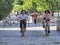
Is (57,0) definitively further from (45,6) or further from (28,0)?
(28,0)

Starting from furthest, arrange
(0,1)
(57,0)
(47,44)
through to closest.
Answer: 1. (57,0)
2. (0,1)
3. (47,44)

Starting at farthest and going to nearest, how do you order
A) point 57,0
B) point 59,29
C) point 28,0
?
point 28,0 < point 57,0 < point 59,29

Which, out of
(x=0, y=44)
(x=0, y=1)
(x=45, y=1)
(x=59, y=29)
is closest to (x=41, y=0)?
(x=45, y=1)

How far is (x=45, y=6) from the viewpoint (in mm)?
41781

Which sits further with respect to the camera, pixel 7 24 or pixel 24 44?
pixel 7 24

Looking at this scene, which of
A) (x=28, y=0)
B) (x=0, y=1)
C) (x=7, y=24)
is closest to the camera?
(x=0, y=1)

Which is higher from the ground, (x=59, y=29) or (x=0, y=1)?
(x=0, y=1)

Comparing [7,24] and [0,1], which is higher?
[0,1]

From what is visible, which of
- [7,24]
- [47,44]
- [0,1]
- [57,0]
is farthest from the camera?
[57,0]

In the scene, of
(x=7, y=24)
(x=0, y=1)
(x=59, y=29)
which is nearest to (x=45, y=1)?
(x=7, y=24)

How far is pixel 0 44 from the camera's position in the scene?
13.6 metres

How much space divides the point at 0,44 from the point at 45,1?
92.9 ft

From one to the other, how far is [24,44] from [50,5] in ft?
90.6

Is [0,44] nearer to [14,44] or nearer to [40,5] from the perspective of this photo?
[14,44]
